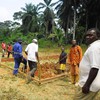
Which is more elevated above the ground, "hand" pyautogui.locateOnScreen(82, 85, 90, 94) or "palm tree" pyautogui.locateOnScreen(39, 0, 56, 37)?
"palm tree" pyautogui.locateOnScreen(39, 0, 56, 37)

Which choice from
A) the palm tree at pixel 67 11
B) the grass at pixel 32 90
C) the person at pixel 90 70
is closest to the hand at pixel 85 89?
the person at pixel 90 70

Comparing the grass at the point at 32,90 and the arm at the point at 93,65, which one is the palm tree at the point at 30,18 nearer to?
the grass at the point at 32,90

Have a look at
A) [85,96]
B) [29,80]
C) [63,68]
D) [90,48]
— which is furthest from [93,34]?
[63,68]

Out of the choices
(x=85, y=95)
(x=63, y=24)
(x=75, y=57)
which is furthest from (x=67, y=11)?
(x=85, y=95)

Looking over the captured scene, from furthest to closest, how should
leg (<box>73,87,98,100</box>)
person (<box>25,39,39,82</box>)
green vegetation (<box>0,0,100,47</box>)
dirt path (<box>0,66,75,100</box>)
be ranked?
green vegetation (<box>0,0,100,47</box>) < person (<box>25,39,39,82</box>) < dirt path (<box>0,66,75,100</box>) < leg (<box>73,87,98,100</box>)

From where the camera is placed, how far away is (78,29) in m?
45.1

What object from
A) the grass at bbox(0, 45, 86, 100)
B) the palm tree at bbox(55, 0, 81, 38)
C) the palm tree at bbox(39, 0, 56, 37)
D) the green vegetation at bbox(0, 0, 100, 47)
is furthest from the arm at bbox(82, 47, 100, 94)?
the palm tree at bbox(39, 0, 56, 37)

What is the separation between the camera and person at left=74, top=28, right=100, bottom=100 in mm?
3242

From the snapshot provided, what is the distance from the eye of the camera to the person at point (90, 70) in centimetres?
324

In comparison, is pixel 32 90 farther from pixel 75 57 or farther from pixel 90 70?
pixel 90 70

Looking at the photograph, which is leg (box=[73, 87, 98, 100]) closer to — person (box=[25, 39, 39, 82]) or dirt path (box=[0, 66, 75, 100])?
dirt path (box=[0, 66, 75, 100])

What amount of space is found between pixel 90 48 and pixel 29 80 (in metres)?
6.04

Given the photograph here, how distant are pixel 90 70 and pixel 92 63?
86 millimetres

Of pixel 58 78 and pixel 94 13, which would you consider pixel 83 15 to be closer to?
pixel 94 13
